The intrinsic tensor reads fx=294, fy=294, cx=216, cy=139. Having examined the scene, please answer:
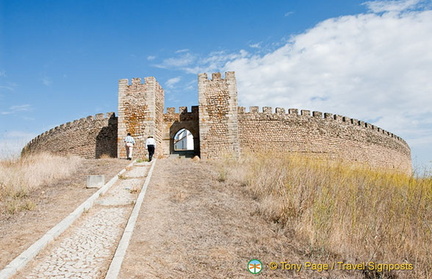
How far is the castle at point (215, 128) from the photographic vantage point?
58.9 feet

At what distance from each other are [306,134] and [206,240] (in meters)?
16.5

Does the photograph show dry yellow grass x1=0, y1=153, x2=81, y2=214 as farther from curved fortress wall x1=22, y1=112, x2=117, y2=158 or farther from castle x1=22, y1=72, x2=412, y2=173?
curved fortress wall x1=22, y1=112, x2=117, y2=158

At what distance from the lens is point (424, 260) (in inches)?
148

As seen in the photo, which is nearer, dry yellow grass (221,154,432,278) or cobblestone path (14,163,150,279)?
cobblestone path (14,163,150,279)

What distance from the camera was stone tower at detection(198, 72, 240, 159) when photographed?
699 inches

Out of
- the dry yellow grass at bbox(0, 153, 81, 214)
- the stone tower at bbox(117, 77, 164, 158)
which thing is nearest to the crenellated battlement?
the stone tower at bbox(117, 77, 164, 158)

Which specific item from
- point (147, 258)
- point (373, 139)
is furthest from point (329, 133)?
point (147, 258)

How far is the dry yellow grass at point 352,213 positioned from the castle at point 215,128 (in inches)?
392

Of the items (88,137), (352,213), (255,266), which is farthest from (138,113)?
(255,266)

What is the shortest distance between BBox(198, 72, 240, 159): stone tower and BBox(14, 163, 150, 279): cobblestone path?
11.5 meters

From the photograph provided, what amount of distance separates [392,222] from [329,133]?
53.1 ft

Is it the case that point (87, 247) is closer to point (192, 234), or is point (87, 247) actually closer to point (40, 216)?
point (192, 234)

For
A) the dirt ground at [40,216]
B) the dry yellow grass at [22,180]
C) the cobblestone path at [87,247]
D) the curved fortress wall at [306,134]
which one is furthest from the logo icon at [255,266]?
the curved fortress wall at [306,134]

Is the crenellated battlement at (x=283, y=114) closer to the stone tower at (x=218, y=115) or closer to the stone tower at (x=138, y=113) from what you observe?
→ the stone tower at (x=218, y=115)
